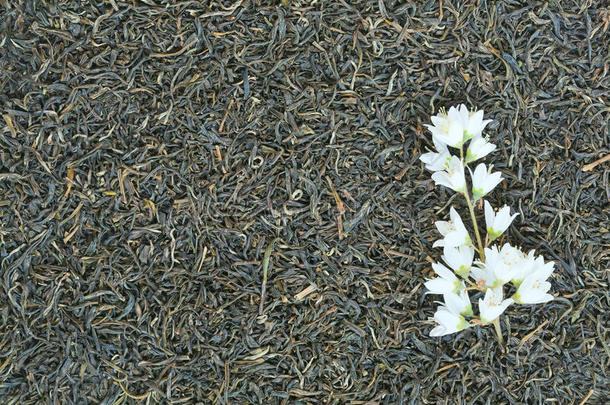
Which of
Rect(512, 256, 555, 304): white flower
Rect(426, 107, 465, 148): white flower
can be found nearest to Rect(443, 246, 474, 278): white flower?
Rect(512, 256, 555, 304): white flower

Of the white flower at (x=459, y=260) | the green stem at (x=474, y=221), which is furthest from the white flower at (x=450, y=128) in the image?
the white flower at (x=459, y=260)

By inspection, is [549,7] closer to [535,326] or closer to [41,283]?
[535,326]

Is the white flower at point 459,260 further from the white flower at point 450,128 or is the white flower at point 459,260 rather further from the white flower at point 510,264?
the white flower at point 450,128

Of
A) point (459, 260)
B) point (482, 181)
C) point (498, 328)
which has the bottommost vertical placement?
point (498, 328)

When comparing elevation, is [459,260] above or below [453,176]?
below

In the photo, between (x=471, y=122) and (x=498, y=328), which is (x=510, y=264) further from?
(x=471, y=122)

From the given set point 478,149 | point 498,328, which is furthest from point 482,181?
point 498,328

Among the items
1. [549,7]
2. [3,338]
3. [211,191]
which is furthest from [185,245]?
[549,7]
